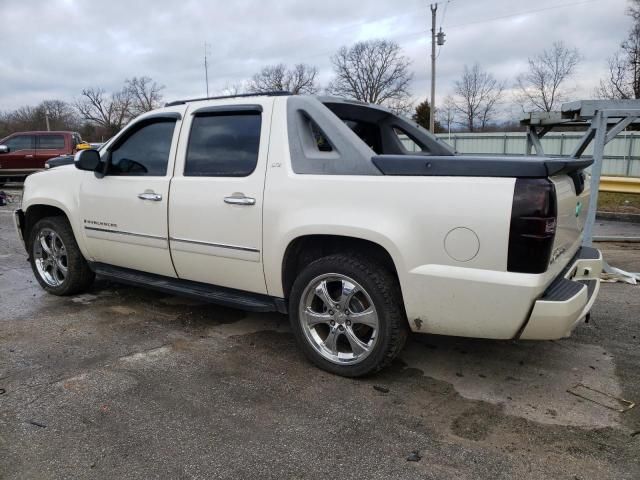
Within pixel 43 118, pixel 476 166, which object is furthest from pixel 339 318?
pixel 43 118

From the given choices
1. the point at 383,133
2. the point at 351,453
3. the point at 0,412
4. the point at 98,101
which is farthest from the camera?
the point at 98,101

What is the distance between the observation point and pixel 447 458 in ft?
8.22

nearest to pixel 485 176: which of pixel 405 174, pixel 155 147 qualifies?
pixel 405 174

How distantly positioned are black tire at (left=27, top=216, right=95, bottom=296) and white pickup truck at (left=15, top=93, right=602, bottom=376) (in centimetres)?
23

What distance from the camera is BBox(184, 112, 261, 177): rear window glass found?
366cm

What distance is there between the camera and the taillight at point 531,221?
2.63 m

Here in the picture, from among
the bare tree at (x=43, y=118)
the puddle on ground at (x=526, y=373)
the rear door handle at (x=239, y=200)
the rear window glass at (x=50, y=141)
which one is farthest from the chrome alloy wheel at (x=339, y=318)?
the bare tree at (x=43, y=118)

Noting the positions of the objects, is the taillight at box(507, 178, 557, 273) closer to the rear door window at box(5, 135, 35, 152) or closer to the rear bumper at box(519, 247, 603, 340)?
the rear bumper at box(519, 247, 603, 340)

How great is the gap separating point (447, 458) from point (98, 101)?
88089mm

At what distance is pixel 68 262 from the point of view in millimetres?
4992

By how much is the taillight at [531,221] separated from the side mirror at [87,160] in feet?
11.3

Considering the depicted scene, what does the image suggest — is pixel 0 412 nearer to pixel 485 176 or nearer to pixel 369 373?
pixel 369 373

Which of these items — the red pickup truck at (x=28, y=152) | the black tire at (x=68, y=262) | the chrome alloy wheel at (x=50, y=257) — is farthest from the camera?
the red pickup truck at (x=28, y=152)

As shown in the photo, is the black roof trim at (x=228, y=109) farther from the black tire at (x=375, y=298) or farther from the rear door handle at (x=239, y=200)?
the black tire at (x=375, y=298)
